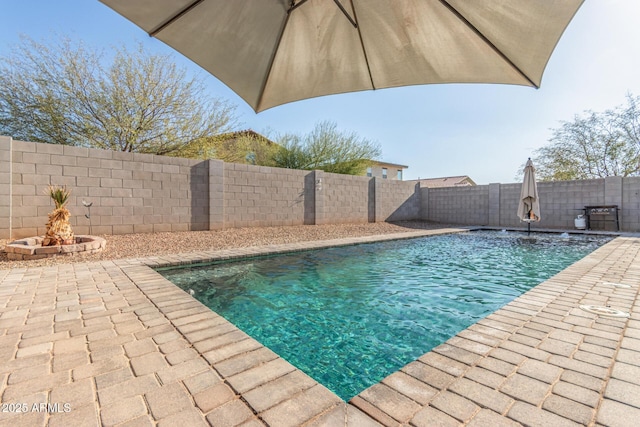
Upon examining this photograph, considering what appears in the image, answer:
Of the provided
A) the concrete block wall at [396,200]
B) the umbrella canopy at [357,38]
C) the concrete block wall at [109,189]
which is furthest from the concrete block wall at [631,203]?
the concrete block wall at [109,189]

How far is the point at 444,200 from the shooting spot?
13.6 m

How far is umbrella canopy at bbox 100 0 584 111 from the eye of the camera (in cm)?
223

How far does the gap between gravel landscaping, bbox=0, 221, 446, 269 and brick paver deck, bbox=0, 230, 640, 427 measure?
218 cm

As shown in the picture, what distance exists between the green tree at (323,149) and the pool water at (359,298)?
8924 millimetres

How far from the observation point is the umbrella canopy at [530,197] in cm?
909

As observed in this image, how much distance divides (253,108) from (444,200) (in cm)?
1220

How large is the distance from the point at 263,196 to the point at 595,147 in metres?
18.5

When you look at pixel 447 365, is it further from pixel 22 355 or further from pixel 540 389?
pixel 22 355

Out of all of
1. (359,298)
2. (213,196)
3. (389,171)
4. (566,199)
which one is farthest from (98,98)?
(389,171)

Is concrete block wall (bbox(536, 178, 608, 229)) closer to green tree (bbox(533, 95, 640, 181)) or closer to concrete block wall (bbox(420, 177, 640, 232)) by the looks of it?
concrete block wall (bbox(420, 177, 640, 232))

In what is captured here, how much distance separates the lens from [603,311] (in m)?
2.39

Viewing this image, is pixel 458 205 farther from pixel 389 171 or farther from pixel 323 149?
pixel 389 171

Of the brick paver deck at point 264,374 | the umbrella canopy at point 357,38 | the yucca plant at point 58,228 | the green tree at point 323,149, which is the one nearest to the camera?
the brick paver deck at point 264,374

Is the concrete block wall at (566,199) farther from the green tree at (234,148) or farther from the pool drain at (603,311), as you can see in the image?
the green tree at (234,148)
